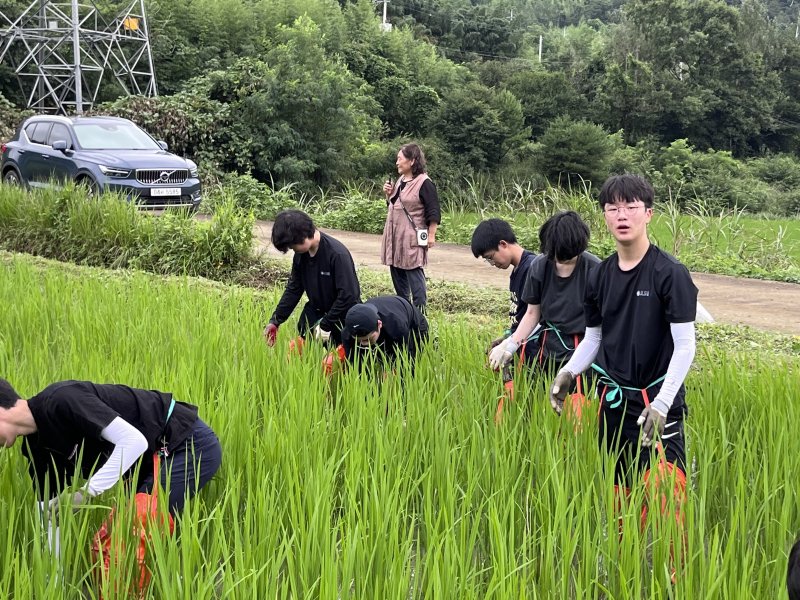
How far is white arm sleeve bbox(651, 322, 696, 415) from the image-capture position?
2.59 meters

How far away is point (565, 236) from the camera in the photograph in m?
3.38

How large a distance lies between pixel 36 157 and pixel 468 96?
1465cm

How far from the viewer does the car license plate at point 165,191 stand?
1159cm

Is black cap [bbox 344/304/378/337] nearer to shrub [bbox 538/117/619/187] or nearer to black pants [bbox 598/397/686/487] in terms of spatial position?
black pants [bbox 598/397/686/487]

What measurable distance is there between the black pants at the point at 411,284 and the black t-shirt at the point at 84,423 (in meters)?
3.49

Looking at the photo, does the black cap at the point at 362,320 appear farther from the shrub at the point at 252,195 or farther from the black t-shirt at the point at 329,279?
the shrub at the point at 252,195

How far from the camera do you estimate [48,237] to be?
977cm

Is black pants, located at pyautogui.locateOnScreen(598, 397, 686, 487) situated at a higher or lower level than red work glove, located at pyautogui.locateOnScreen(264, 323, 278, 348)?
higher

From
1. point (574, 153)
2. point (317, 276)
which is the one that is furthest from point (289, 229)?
point (574, 153)

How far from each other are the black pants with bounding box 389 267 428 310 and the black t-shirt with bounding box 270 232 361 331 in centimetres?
156

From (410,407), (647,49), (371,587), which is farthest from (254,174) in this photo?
(647,49)

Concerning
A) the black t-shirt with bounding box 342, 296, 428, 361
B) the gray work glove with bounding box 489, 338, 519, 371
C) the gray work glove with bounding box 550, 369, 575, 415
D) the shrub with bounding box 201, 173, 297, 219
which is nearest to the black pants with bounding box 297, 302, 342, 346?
the black t-shirt with bounding box 342, 296, 428, 361

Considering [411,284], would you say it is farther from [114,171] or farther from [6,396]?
[114,171]

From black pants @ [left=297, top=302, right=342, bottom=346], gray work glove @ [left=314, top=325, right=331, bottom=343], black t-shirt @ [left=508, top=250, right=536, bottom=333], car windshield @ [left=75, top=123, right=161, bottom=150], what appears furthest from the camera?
car windshield @ [left=75, top=123, right=161, bottom=150]
